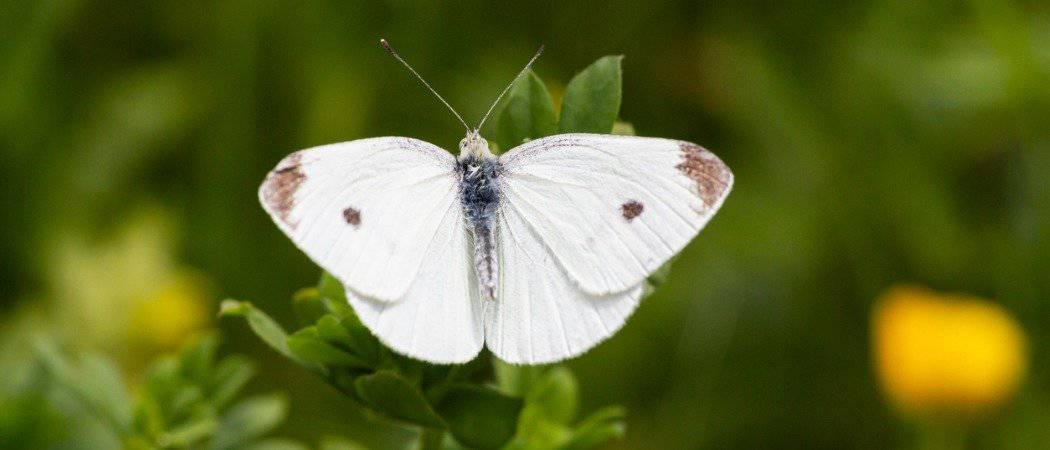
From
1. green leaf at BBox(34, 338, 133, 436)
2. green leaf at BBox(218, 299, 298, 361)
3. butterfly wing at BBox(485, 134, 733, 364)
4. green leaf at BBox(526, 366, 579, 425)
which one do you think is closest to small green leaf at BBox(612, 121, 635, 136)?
butterfly wing at BBox(485, 134, 733, 364)

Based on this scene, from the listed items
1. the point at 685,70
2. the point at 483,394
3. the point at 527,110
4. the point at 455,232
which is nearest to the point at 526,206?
the point at 455,232

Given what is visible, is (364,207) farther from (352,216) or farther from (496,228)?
(496,228)

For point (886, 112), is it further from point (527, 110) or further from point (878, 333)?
point (527, 110)

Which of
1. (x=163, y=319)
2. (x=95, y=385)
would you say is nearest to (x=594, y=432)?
(x=95, y=385)

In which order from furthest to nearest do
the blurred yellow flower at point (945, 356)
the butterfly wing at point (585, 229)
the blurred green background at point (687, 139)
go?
the blurred green background at point (687, 139)
the blurred yellow flower at point (945, 356)
the butterfly wing at point (585, 229)

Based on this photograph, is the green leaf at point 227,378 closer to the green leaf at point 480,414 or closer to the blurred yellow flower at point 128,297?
the green leaf at point 480,414

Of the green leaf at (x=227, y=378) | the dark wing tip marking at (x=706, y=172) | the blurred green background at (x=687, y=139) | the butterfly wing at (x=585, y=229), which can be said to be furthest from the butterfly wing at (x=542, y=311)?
the blurred green background at (x=687, y=139)
